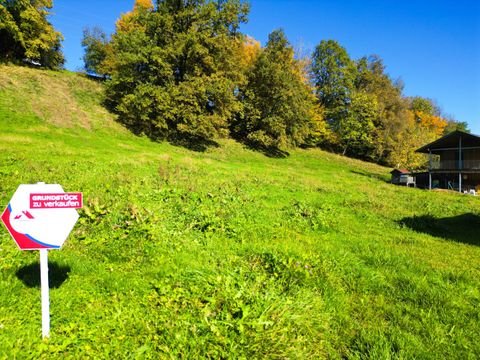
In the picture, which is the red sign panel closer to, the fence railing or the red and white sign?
the red and white sign

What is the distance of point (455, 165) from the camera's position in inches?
1319

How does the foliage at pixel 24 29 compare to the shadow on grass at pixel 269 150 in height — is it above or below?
above

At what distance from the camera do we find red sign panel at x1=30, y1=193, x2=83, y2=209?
11.9 feet

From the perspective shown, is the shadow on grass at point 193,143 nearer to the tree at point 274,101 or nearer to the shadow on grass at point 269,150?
the shadow on grass at point 269,150

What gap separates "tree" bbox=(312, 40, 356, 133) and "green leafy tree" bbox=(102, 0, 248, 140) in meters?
24.9

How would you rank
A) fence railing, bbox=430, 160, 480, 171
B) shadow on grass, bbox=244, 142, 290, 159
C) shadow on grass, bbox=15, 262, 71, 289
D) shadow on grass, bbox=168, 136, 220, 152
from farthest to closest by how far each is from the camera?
shadow on grass, bbox=244, 142, 290, 159 < fence railing, bbox=430, 160, 480, 171 < shadow on grass, bbox=168, 136, 220, 152 < shadow on grass, bbox=15, 262, 71, 289

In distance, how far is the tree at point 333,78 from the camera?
54375 mm

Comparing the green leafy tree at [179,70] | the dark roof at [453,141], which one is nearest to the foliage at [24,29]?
the green leafy tree at [179,70]

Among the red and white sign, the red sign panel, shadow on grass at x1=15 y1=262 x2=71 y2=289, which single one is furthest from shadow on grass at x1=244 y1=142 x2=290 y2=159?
the red and white sign

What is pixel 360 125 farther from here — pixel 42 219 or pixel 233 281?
pixel 42 219

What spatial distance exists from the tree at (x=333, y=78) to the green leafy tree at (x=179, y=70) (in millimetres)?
24925

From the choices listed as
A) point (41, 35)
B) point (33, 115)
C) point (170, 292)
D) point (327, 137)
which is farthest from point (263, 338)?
point (327, 137)

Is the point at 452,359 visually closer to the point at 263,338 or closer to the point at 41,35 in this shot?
the point at 263,338

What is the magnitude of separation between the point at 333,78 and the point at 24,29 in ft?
149
